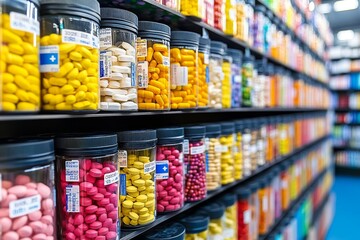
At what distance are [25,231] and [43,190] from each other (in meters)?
0.10

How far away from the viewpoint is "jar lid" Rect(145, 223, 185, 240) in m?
1.33

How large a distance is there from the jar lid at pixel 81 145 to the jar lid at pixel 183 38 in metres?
0.56

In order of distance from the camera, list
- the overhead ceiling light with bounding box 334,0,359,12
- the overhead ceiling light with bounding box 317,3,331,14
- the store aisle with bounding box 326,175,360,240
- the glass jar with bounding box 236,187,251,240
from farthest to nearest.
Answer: the overhead ceiling light with bounding box 317,3,331,14, the overhead ceiling light with bounding box 334,0,359,12, the store aisle with bounding box 326,175,360,240, the glass jar with bounding box 236,187,251,240

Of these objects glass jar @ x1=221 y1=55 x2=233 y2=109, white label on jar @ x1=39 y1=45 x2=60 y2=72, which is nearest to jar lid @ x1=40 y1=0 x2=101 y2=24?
white label on jar @ x1=39 y1=45 x2=60 y2=72

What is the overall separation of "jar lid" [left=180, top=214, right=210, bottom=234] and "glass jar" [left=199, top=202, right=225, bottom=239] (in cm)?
10

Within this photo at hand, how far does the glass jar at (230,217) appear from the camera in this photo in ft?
5.93

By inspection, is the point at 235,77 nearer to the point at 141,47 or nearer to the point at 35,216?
the point at 141,47

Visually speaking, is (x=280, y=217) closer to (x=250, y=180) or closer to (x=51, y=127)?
(x=250, y=180)

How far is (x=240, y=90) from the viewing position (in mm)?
2020

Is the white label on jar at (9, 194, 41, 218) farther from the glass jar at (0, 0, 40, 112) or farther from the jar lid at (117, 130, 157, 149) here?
the jar lid at (117, 130, 157, 149)

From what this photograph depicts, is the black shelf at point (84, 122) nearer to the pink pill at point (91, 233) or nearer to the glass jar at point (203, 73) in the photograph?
the glass jar at point (203, 73)

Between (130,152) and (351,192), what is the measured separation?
642cm

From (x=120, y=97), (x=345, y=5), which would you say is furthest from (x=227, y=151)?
(x=345, y=5)

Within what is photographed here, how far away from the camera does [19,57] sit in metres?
0.76
